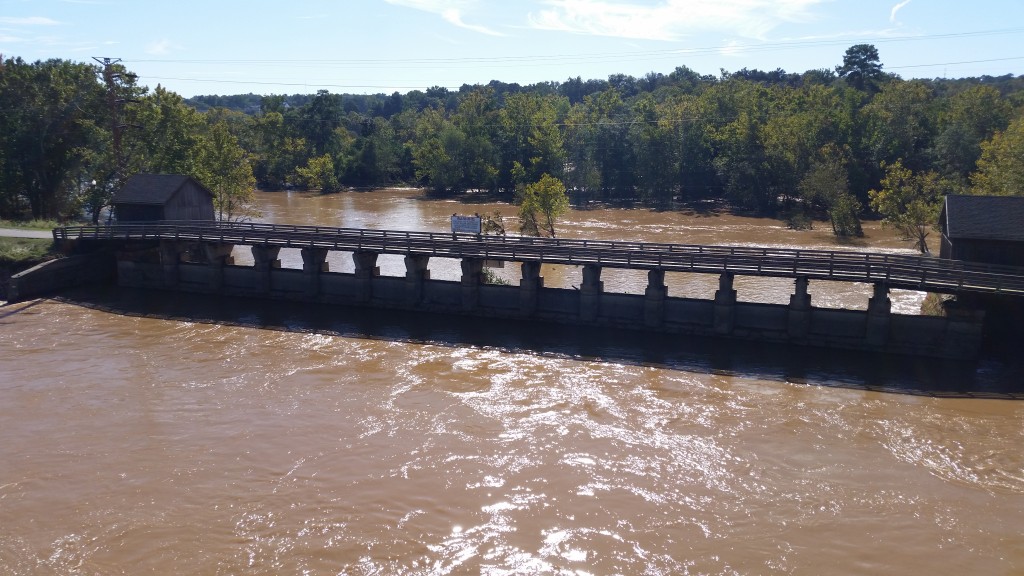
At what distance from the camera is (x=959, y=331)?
1042 inches

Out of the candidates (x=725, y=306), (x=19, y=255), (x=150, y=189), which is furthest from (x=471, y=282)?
(x=19, y=255)

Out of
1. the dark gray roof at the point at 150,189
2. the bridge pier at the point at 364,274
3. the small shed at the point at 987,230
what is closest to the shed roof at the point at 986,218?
the small shed at the point at 987,230

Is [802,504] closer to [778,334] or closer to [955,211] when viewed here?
[778,334]

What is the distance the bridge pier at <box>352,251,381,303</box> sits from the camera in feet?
116

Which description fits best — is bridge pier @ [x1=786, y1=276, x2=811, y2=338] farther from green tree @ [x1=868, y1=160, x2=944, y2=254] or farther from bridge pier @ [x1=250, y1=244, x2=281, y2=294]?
bridge pier @ [x1=250, y1=244, x2=281, y2=294]

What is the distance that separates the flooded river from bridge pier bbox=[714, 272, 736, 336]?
4.37 feet

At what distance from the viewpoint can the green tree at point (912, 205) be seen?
47.6 m

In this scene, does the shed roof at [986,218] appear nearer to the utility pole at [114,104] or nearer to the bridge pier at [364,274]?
the bridge pier at [364,274]

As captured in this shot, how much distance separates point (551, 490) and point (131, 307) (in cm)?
2712

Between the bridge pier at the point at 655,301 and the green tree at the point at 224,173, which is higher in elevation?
the green tree at the point at 224,173

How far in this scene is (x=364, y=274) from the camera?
1398 inches

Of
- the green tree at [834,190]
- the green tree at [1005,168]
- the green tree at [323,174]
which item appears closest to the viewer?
the green tree at [1005,168]

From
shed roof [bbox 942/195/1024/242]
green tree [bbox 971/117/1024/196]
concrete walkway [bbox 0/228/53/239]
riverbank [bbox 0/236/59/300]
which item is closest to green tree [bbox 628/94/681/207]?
green tree [bbox 971/117/1024/196]

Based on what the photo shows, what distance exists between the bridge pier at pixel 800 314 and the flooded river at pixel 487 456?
1.12 metres
